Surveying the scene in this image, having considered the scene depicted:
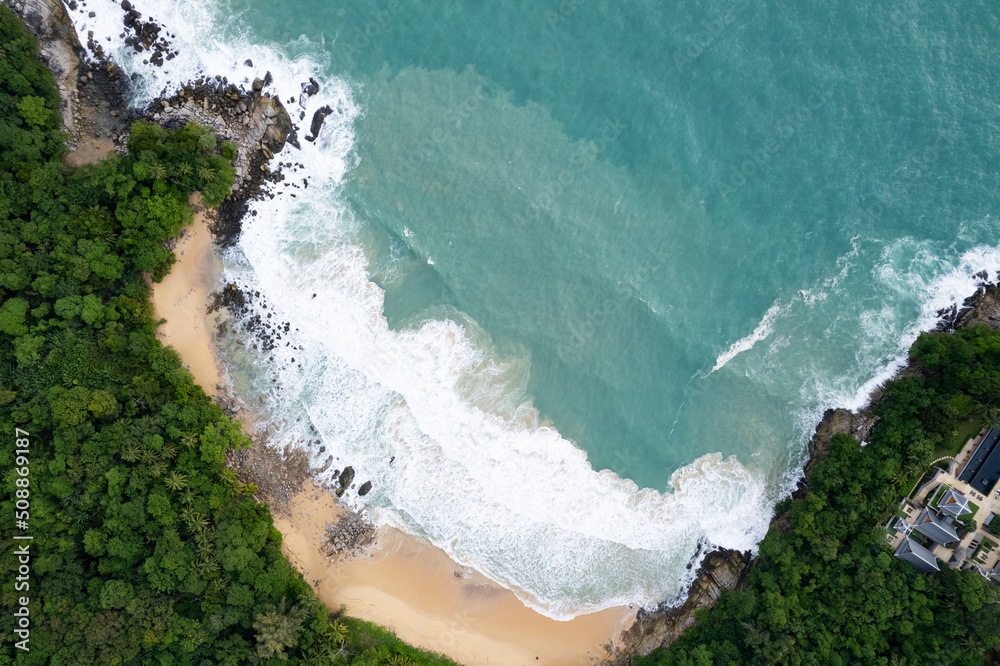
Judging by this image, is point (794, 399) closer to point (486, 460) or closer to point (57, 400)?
point (486, 460)

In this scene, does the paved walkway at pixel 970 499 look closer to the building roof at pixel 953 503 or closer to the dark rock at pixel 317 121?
the building roof at pixel 953 503

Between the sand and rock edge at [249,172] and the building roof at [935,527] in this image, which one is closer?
the building roof at [935,527]

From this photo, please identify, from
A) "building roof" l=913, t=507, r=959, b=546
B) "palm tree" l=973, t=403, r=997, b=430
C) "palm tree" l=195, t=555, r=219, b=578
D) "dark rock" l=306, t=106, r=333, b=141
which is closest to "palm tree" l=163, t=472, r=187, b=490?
"palm tree" l=195, t=555, r=219, b=578

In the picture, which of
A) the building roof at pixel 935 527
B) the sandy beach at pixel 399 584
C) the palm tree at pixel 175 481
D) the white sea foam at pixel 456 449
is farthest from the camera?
the white sea foam at pixel 456 449

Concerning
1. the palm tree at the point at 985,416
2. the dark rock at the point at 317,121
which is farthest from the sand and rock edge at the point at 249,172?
the palm tree at the point at 985,416

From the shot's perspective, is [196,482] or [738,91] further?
[738,91]

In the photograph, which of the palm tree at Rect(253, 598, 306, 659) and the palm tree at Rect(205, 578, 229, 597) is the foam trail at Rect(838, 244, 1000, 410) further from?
the palm tree at Rect(205, 578, 229, 597)

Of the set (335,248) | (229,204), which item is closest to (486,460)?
(335,248)

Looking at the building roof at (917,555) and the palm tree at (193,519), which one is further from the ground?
the building roof at (917,555)
